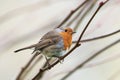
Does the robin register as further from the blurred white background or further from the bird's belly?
the blurred white background

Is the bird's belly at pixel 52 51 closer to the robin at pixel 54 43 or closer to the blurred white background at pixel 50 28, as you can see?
the robin at pixel 54 43

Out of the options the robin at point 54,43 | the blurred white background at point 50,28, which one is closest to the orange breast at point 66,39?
the robin at point 54,43

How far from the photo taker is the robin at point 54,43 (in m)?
0.86

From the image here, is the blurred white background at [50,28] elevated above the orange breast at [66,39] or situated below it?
below

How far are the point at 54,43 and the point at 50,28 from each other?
1.69ft

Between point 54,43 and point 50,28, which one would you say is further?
point 50,28

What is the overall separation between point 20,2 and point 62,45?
666 mm

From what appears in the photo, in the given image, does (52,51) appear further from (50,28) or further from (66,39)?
(50,28)

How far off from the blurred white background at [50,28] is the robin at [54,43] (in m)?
0.48

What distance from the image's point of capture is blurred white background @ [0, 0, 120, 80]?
143 centimetres

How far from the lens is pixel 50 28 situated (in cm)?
142

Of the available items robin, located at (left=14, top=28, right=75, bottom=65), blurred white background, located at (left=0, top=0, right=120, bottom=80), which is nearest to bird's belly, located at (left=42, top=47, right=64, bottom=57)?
robin, located at (left=14, top=28, right=75, bottom=65)

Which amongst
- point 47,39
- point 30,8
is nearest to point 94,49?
point 30,8

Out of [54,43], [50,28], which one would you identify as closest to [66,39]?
[54,43]
